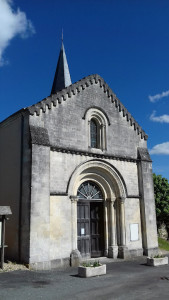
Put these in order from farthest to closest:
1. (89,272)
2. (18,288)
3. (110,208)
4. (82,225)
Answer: (110,208) → (82,225) → (89,272) → (18,288)

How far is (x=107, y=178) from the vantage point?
55.0 feet

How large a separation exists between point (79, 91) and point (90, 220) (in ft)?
23.6

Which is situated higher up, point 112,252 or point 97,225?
point 97,225

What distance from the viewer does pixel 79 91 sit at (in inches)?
639

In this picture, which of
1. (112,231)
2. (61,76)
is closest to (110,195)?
(112,231)

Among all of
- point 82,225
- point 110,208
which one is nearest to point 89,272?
point 82,225

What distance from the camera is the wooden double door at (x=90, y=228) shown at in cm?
1522

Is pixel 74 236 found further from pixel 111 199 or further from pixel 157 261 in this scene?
pixel 157 261

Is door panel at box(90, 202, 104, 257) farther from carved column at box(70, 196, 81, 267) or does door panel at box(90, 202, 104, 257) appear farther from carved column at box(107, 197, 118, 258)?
carved column at box(70, 196, 81, 267)

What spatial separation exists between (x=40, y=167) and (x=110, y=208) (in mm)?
5334

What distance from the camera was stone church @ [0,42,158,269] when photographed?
1307cm

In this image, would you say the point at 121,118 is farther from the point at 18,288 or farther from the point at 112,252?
the point at 18,288

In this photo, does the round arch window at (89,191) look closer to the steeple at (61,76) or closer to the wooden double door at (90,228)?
the wooden double door at (90,228)

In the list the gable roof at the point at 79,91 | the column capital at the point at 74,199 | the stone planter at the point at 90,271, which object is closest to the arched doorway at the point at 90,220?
the column capital at the point at 74,199
